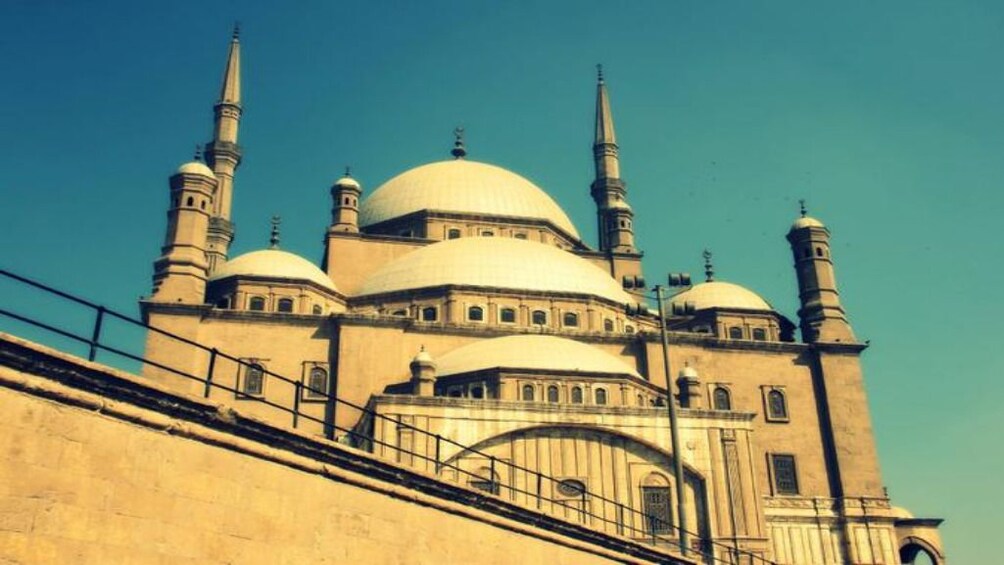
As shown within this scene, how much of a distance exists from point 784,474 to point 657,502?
8754 mm

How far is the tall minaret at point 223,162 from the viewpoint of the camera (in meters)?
44.2

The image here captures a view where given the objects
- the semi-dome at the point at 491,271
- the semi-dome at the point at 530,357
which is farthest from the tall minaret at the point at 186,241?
the semi-dome at the point at 530,357

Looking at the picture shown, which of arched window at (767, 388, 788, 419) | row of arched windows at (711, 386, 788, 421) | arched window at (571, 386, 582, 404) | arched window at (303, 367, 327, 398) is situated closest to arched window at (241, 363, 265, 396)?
arched window at (303, 367, 327, 398)

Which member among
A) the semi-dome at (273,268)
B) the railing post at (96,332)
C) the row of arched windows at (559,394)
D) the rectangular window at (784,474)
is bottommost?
the railing post at (96,332)

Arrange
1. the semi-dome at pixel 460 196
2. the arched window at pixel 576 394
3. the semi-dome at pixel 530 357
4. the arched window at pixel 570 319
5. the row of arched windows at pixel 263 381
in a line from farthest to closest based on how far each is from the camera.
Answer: the semi-dome at pixel 460 196 → the arched window at pixel 570 319 → the row of arched windows at pixel 263 381 → the semi-dome at pixel 530 357 → the arched window at pixel 576 394

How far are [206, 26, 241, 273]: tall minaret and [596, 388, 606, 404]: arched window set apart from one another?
19.9 meters

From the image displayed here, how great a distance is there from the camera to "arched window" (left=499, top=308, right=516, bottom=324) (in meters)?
37.4

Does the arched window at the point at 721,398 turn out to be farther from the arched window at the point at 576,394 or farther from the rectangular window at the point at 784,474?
the arched window at the point at 576,394

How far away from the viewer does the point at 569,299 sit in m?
38.2

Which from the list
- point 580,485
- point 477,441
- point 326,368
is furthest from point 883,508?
point 326,368

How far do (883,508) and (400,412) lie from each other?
1832 cm

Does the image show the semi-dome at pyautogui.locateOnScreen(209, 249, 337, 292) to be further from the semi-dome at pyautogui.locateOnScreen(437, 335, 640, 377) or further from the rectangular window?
the rectangular window

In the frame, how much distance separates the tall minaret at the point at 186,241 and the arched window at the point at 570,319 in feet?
45.6

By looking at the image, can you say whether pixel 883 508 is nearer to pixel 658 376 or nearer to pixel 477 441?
pixel 658 376
